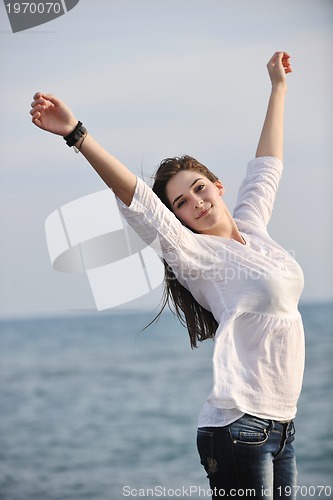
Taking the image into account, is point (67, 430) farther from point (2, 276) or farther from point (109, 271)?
point (109, 271)

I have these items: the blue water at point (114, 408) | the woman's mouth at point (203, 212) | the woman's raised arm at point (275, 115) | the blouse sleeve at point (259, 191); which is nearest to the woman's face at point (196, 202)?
the woman's mouth at point (203, 212)

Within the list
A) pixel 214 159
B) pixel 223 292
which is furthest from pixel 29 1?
pixel 214 159

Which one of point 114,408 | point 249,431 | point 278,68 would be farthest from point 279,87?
point 114,408

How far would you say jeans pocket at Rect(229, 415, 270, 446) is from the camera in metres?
1.50

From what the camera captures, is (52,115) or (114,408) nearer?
(52,115)

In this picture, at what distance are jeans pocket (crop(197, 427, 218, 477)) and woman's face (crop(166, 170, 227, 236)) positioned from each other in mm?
395

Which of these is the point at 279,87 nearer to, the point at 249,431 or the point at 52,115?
the point at 52,115

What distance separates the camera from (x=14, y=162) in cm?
839

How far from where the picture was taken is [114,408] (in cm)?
1045

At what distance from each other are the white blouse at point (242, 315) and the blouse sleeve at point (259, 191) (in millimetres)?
203

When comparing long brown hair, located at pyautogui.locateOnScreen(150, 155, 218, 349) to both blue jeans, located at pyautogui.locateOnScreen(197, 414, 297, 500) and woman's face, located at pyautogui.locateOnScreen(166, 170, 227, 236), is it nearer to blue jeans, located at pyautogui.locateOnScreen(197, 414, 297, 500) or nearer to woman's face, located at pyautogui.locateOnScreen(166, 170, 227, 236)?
woman's face, located at pyautogui.locateOnScreen(166, 170, 227, 236)

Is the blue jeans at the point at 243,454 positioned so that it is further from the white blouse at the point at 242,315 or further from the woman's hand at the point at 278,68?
the woman's hand at the point at 278,68
